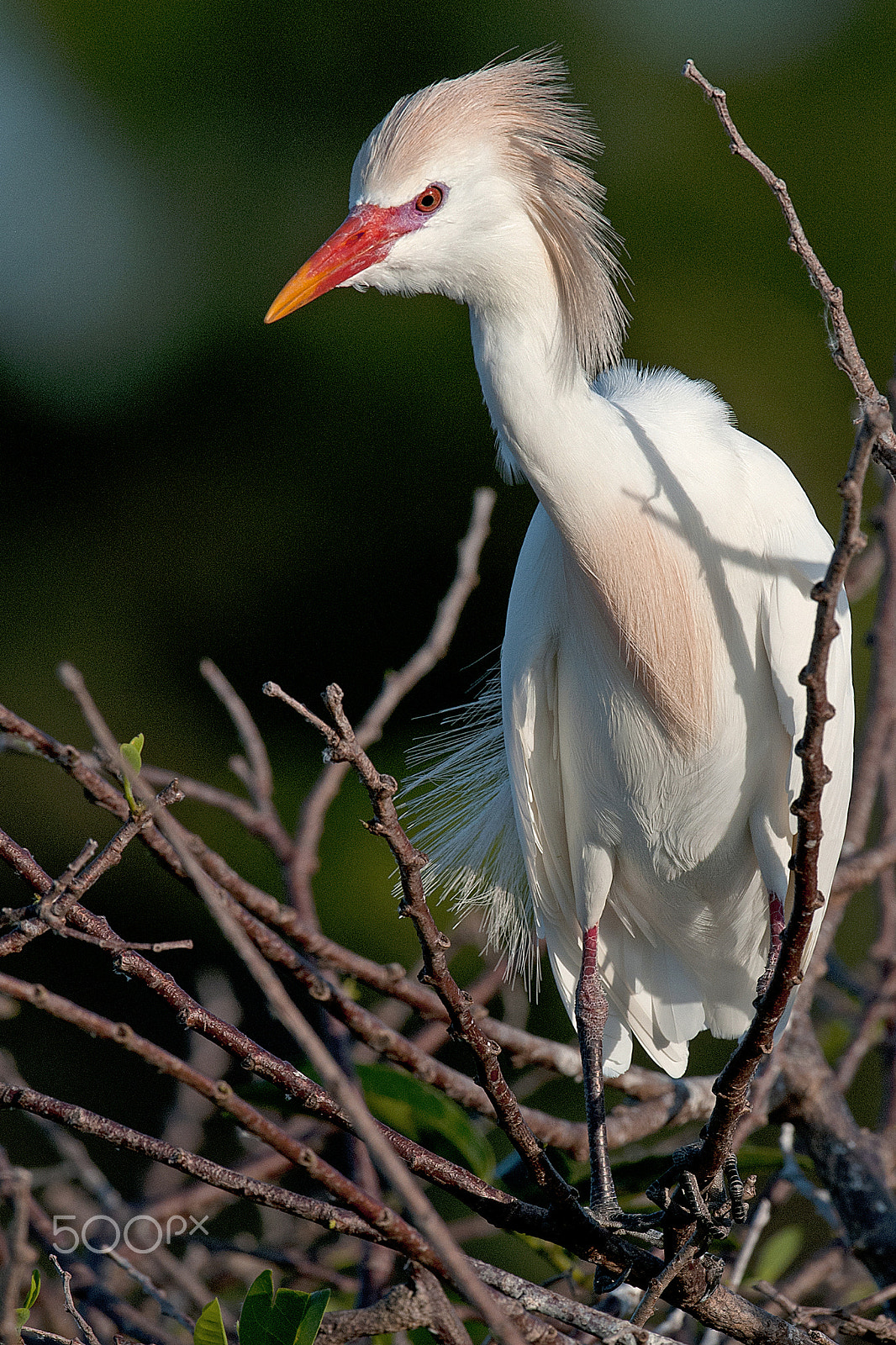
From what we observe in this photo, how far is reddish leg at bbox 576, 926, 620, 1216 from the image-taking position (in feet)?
4.98

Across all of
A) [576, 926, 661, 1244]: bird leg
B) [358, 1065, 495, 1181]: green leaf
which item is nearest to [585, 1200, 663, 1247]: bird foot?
[576, 926, 661, 1244]: bird leg

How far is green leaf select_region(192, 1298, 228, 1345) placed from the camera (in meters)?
1.08

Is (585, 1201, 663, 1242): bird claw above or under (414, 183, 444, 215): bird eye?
under

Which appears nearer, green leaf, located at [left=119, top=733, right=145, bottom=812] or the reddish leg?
green leaf, located at [left=119, top=733, right=145, bottom=812]

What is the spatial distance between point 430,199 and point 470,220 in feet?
0.19

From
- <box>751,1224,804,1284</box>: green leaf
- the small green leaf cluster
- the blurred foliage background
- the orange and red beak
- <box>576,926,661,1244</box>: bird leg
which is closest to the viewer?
the small green leaf cluster

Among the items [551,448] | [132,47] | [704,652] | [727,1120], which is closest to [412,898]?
[727,1120]

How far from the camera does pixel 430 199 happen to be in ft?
4.95

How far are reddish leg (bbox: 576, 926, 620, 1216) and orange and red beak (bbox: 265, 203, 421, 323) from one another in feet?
3.74

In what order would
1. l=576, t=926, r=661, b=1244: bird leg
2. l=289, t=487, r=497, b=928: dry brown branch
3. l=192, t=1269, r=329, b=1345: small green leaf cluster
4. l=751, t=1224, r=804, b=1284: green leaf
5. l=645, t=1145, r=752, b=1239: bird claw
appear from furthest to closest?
l=751, t=1224, r=804, b=1284: green leaf < l=289, t=487, r=497, b=928: dry brown branch < l=576, t=926, r=661, b=1244: bird leg < l=645, t=1145, r=752, b=1239: bird claw < l=192, t=1269, r=329, b=1345: small green leaf cluster

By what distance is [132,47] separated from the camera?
166 inches

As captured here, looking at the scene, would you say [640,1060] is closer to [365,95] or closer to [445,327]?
[445,327]
